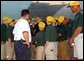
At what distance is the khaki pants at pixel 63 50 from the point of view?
11422mm

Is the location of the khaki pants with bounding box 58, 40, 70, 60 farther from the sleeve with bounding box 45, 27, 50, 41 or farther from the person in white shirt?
the person in white shirt

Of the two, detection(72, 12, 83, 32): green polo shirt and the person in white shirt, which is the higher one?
detection(72, 12, 83, 32): green polo shirt

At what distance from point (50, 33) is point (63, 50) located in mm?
687

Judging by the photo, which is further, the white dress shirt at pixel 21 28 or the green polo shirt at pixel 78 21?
the white dress shirt at pixel 21 28

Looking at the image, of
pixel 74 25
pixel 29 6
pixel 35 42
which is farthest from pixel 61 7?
pixel 74 25

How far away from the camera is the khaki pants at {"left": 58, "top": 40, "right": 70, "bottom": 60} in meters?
11.4

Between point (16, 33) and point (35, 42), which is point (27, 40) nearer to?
point (16, 33)

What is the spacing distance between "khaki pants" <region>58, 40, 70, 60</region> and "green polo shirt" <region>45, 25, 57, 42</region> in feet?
0.95

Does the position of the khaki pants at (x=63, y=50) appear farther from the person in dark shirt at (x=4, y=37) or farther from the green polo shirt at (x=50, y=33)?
the person in dark shirt at (x=4, y=37)

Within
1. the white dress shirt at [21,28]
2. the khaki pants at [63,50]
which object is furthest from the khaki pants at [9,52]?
the white dress shirt at [21,28]

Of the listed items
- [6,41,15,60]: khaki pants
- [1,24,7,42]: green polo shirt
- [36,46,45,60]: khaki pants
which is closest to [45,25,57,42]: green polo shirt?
[36,46,45,60]: khaki pants

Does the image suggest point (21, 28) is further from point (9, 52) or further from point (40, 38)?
point (9, 52)

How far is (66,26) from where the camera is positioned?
37.4 ft

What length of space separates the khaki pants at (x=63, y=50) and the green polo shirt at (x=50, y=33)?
0.29m
